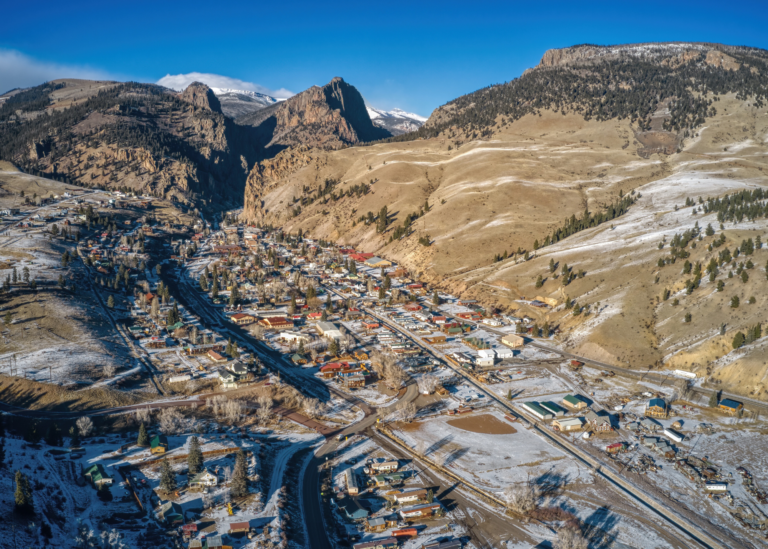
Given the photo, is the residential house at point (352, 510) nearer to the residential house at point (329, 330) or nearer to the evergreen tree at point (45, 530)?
the evergreen tree at point (45, 530)

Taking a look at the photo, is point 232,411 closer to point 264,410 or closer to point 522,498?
point 264,410

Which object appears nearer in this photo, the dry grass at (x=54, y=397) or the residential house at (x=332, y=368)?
the dry grass at (x=54, y=397)

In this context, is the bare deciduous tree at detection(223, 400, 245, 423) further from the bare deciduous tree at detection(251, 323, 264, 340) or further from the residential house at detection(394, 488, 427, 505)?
the bare deciduous tree at detection(251, 323, 264, 340)

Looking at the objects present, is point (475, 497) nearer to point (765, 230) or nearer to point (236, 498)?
point (236, 498)

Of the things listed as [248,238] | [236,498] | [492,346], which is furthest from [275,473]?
[248,238]

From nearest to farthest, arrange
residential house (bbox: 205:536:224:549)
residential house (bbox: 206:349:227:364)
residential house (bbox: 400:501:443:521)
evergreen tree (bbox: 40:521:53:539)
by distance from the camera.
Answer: evergreen tree (bbox: 40:521:53:539) < residential house (bbox: 205:536:224:549) < residential house (bbox: 400:501:443:521) < residential house (bbox: 206:349:227:364)

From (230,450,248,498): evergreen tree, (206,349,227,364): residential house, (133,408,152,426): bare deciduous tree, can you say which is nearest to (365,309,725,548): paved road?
(230,450,248,498): evergreen tree

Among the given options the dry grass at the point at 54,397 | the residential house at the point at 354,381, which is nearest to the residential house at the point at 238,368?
the dry grass at the point at 54,397
